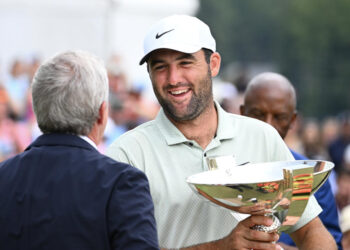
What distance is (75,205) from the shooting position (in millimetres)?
2855

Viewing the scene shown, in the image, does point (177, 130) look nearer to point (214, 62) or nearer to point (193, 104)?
point (193, 104)

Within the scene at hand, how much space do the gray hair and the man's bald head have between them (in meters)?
2.13

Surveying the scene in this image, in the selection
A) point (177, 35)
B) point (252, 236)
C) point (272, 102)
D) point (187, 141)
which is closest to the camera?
point (252, 236)

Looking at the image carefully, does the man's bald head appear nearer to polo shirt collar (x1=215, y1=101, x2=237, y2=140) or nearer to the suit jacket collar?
polo shirt collar (x1=215, y1=101, x2=237, y2=140)

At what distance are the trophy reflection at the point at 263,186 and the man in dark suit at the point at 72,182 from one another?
1.01 feet

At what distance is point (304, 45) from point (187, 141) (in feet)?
165

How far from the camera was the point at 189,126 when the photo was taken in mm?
3766

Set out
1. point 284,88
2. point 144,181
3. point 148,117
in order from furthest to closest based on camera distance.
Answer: point 148,117
point 284,88
point 144,181

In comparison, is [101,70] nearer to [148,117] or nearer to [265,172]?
[265,172]

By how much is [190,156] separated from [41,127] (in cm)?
86

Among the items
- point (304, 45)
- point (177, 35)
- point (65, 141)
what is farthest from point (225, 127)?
point (304, 45)

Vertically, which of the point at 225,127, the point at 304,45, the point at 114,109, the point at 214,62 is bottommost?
the point at 304,45

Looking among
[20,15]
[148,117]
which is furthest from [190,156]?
[20,15]

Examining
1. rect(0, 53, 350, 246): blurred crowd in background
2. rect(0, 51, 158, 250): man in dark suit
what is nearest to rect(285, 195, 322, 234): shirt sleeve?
rect(0, 51, 158, 250): man in dark suit
